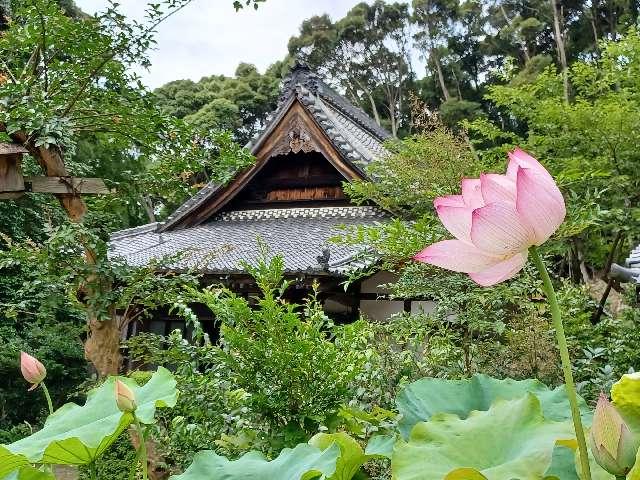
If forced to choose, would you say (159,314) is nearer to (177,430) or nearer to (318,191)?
(318,191)

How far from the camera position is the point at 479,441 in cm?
66

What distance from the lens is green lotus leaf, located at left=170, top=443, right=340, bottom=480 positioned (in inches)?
29.2

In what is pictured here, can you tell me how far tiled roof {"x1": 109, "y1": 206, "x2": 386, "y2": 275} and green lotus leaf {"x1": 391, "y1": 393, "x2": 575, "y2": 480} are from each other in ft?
16.0

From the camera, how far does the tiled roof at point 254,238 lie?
638 cm

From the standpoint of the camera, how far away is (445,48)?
963 inches

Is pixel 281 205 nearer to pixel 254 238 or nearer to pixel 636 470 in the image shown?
pixel 254 238

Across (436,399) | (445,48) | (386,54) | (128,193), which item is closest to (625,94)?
(128,193)

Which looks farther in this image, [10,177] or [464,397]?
[10,177]

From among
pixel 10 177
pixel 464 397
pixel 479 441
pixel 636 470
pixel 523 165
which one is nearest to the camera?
pixel 636 470

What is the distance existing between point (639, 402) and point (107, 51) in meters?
3.49

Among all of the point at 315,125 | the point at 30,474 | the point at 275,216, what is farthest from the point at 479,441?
the point at 275,216

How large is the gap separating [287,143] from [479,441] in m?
8.00

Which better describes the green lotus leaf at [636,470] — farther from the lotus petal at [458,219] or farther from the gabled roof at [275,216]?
the gabled roof at [275,216]

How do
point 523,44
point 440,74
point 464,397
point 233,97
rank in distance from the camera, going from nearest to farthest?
point 464,397 → point 523,44 → point 233,97 → point 440,74
